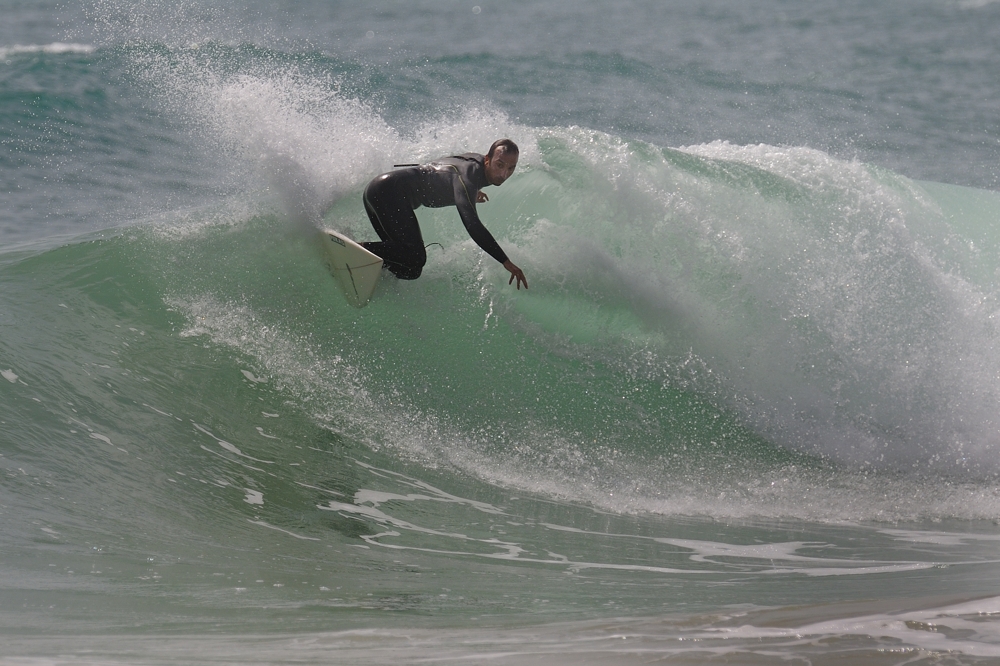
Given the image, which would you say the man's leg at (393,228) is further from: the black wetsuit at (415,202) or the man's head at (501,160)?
the man's head at (501,160)

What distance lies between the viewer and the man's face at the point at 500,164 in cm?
558

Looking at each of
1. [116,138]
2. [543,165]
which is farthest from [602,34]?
[543,165]

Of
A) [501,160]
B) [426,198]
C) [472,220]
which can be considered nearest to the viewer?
[472,220]

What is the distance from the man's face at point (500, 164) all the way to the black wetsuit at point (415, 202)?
5 cm

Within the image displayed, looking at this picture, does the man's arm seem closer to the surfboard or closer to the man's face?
the man's face

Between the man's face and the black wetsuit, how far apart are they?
0.17 ft

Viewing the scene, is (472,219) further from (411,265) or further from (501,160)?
(411,265)

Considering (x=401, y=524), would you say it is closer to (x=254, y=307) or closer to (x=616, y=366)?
(x=616, y=366)

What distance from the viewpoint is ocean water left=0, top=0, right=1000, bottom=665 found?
3.42 metres

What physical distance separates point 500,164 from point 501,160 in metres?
0.03

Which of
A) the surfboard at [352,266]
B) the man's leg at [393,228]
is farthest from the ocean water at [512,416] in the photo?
the man's leg at [393,228]

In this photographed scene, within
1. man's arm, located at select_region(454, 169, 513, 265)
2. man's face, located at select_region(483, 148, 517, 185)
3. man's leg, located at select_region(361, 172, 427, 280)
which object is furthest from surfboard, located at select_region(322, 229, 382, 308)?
man's face, located at select_region(483, 148, 517, 185)

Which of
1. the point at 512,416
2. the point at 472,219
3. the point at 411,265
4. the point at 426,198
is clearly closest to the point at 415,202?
the point at 426,198

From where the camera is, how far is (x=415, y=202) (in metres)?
5.93
